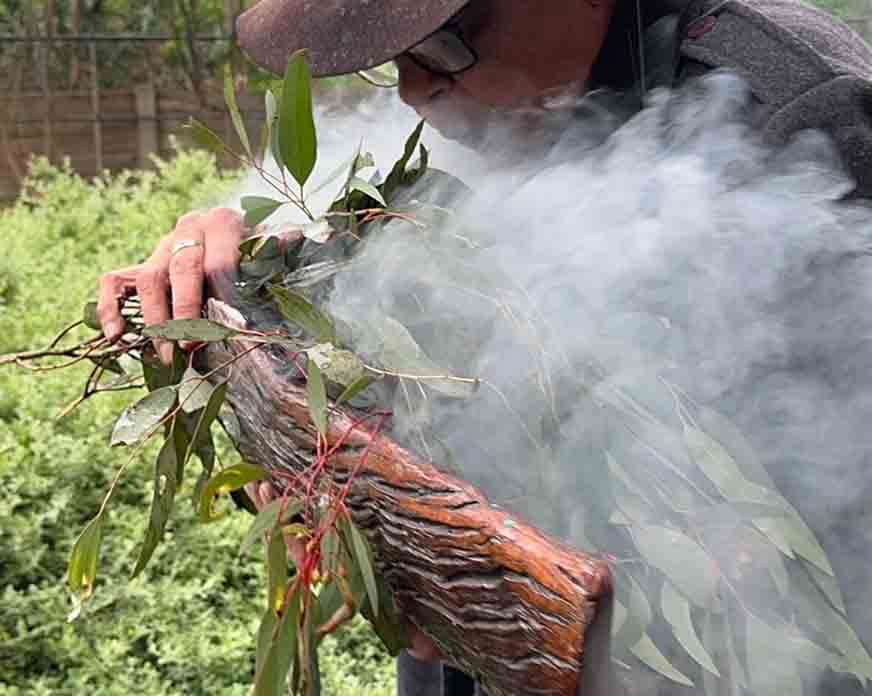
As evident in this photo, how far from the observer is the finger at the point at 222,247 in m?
1.08

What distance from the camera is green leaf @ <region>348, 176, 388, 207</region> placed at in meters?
0.99

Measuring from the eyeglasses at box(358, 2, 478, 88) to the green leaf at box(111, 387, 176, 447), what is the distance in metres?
0.33

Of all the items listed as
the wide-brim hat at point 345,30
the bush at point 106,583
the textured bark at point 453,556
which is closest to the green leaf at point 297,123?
the wide-brim hat at point 345,30

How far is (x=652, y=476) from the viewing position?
0.78m

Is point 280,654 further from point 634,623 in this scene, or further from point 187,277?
point 187,277

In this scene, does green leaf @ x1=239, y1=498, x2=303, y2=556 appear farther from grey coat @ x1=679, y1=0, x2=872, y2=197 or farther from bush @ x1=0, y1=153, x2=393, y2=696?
bush @ x1=0, y1=153, x2=393, y2=696

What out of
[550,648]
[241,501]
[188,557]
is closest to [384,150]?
[241,501]

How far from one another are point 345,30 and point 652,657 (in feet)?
1.68

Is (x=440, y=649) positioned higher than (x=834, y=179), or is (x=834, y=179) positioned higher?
(x=834, y=179)

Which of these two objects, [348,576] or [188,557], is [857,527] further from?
[188,557]

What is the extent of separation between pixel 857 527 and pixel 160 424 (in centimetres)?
51

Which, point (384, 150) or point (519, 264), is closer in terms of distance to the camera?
point (519, 264)

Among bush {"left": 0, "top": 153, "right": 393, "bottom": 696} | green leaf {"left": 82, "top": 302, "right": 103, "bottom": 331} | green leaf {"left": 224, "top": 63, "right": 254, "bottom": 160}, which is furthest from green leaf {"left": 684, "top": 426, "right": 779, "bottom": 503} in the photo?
bush {"left": 0, "top": 153, "right": 393, "bottom": 696}

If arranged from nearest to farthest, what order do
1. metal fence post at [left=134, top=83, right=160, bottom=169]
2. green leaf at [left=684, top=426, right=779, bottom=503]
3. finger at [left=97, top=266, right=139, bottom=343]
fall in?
1. green leaf at [left=684, top=426, right=779, bottom=503]
2. finger at [left=97, top=266, right=139, bottom=343]
3. metal fence post at [left=134, top=83, right=160, bottom=169]
